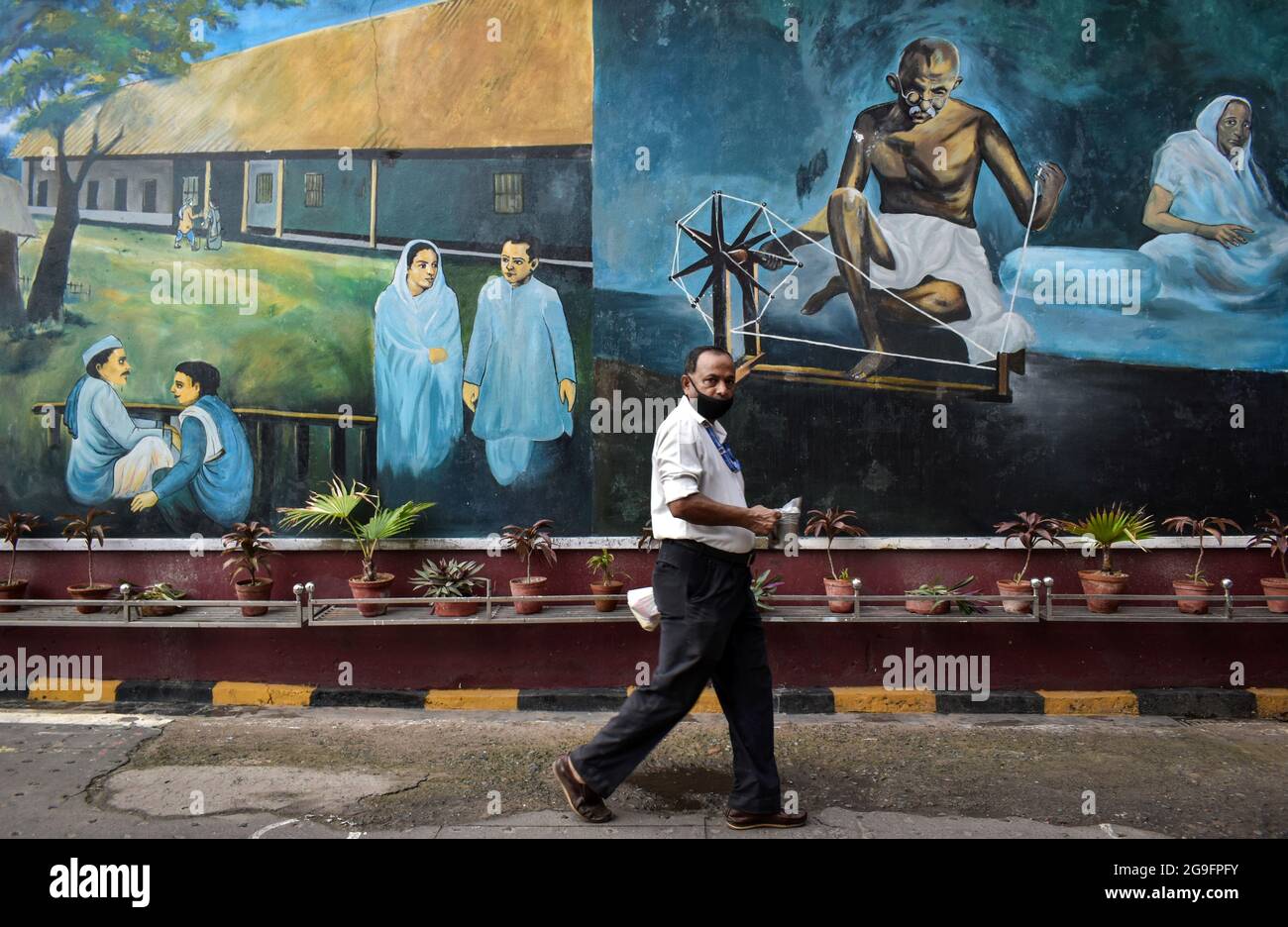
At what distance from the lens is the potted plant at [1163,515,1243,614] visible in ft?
19.1

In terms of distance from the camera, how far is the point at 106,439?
668 cm

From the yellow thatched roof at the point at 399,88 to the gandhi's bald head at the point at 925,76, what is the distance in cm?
229

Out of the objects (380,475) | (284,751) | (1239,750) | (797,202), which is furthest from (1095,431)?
(284,751)

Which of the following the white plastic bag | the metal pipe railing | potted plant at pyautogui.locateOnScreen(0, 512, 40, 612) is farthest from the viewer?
potted plant at pyautogui.locateOnScreen(0, 512, 40, 612)

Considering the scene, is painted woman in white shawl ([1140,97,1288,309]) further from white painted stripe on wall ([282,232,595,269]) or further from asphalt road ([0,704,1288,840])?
white painted stripe on wall ([282,232,595,269])

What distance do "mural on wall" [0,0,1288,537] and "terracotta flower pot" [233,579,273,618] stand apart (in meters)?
0.69

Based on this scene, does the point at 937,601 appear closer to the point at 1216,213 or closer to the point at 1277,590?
the point at 1277,590

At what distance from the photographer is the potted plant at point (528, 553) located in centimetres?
602

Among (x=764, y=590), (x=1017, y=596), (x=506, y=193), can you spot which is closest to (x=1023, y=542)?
(x=1017, y=596)

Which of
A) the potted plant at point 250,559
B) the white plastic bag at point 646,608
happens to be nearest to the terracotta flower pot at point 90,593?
the potted plant at point 250,559

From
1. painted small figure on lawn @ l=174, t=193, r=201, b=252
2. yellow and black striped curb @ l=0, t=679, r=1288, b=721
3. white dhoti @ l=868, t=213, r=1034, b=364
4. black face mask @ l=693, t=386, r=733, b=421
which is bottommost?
yellow and black striped curb @ l=0, t=679, r=1288, b=721

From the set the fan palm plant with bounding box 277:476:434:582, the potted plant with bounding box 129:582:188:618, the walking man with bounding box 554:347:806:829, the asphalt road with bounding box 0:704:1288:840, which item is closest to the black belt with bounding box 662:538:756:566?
the walking man with bounding box 554:347:806:829

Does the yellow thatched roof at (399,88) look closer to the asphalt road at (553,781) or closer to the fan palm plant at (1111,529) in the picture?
the asphalt road at (553,781)

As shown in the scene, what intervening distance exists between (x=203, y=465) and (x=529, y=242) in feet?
9.70
